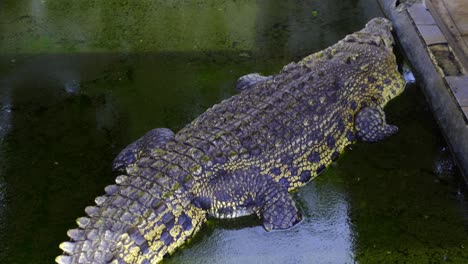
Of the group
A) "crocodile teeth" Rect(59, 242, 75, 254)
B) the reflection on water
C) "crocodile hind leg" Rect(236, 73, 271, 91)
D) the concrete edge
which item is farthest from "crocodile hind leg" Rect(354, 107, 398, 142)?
"crocodile teeth" Rect(59, 242, 75, 254)

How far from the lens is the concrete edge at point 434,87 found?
14.9 feet

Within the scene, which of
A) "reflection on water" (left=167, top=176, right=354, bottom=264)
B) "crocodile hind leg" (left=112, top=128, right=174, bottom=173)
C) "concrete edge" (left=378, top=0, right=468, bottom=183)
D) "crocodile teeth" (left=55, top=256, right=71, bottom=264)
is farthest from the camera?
"concrete edge" (left=378, top=0, right=468, bottom=183)

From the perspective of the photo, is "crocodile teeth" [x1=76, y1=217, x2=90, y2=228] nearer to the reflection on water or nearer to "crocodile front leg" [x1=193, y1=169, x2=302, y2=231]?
the reflection on water

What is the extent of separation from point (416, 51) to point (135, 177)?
3.43 metres

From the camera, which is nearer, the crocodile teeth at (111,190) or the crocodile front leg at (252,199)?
the crocodile teeth at (111,190)

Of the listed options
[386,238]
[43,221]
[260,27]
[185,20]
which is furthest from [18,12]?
[386,238]

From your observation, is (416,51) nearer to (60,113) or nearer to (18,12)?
(60,113)

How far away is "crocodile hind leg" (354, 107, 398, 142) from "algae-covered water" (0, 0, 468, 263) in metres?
0.08

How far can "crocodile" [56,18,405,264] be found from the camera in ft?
11.5

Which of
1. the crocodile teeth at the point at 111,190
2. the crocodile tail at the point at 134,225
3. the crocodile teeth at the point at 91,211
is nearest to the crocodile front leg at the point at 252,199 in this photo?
the crocodile tail at the point at 134,225

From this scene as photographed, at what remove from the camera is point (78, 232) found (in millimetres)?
3375

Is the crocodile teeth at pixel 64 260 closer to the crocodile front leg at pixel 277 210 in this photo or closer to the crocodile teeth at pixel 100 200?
the crocodile teeth at pixel 100 200

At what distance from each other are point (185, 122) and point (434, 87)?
239cm

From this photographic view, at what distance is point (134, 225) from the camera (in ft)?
11.3
